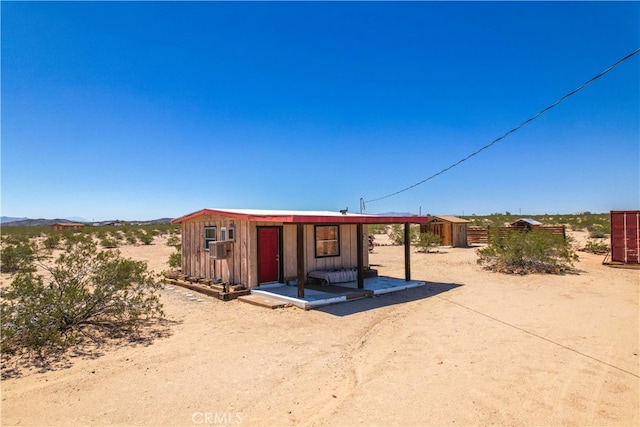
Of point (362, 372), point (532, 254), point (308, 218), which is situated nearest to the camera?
point (362, 372)

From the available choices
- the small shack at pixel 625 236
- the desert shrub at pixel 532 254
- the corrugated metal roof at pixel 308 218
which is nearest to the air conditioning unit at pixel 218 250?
the corrugated metal roof at pixel 308 218

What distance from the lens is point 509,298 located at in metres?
10.0

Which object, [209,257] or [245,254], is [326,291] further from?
[209,257]

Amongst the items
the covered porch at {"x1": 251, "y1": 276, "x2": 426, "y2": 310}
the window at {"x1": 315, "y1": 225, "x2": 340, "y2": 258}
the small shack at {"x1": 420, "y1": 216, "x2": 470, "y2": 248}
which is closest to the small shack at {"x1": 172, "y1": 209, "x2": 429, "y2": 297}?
the window at {"x1": 315, "y1": 225, "x2": 340, "y2": 258}

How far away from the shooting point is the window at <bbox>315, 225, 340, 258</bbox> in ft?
40.8

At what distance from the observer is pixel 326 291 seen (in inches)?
423

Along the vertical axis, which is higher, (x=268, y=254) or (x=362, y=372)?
(x=268, y=254)

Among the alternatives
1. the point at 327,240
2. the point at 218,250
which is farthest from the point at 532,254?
the point at 218,250

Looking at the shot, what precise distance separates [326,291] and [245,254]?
106 inches

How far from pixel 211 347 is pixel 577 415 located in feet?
17.5

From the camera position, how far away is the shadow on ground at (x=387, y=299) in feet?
29.8

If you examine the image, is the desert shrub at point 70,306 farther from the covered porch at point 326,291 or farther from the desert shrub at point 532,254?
the desert shrub at point 532,254

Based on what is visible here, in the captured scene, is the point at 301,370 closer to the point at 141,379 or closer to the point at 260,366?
the point at 260,366

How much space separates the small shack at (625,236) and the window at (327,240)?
12.0 m
